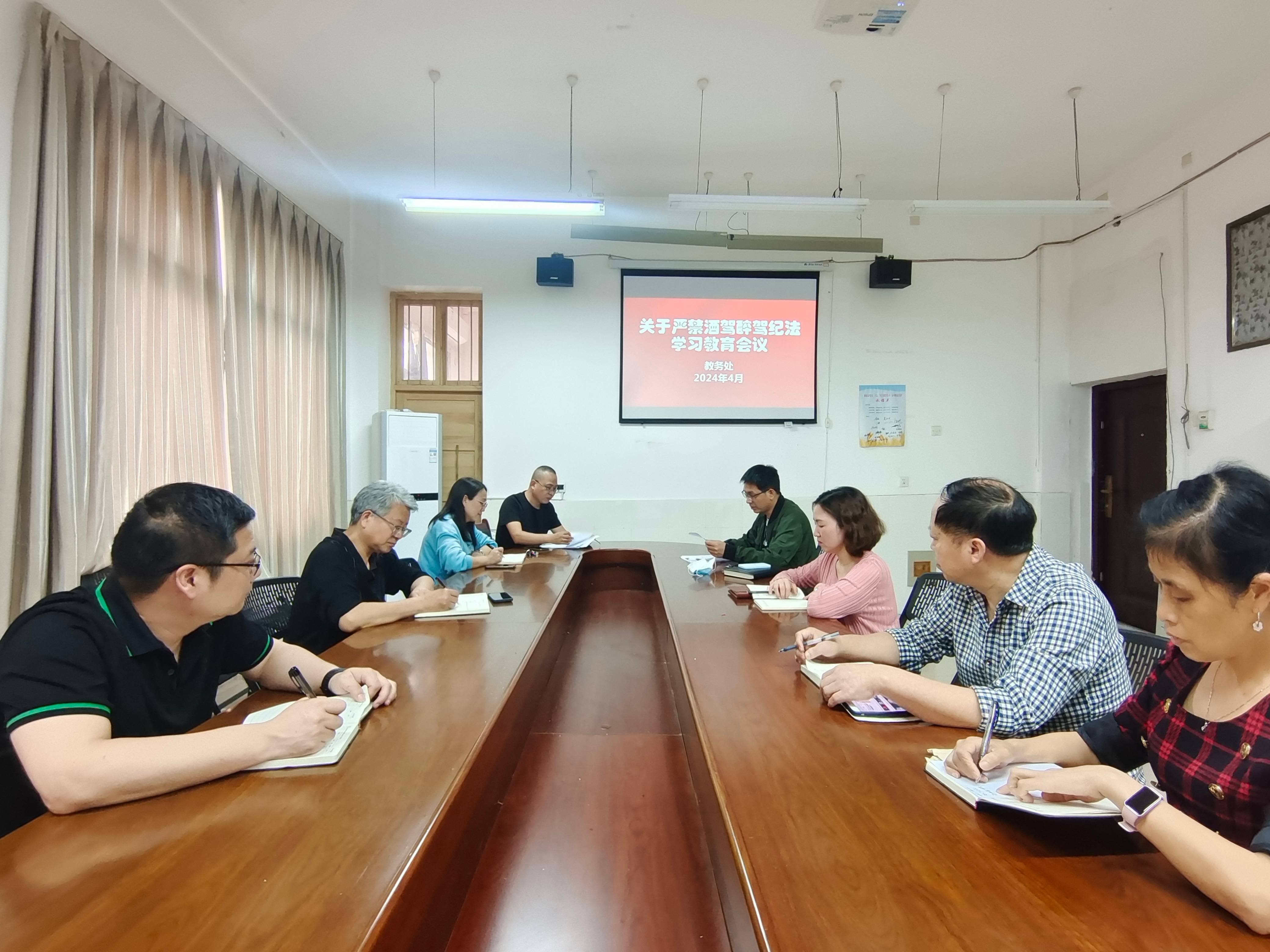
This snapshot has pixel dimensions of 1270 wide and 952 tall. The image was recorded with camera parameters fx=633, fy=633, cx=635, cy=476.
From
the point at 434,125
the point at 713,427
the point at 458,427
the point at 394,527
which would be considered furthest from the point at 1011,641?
the point at 458,427

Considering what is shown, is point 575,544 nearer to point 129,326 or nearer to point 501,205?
point 501,205

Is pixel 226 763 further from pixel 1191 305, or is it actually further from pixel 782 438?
pixel 1191 305

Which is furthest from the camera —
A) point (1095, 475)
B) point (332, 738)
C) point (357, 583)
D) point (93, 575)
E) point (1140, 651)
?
point (1095, 475)

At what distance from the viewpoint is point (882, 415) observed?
17.3 feet

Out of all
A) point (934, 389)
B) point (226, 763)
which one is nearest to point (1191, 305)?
point (934, 389)

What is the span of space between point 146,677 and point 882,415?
5.12 m

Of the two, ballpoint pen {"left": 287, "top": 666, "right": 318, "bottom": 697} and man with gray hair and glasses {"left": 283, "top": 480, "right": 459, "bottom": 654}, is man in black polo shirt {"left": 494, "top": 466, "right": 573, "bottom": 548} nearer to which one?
man with gray hair and glasses {"left": 283, "top": 480, "right": 459, "bottom": 654}

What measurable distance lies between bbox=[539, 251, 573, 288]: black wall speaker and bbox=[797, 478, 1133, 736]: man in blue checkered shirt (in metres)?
4.09

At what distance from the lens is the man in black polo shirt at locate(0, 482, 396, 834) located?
3.02 feet

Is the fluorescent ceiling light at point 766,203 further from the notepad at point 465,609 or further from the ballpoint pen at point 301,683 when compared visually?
the ballpoint pen at point 301,683

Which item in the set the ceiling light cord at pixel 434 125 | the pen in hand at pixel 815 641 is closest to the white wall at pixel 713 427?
the ceiling light cord at pixel 434 125

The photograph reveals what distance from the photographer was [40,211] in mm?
2289

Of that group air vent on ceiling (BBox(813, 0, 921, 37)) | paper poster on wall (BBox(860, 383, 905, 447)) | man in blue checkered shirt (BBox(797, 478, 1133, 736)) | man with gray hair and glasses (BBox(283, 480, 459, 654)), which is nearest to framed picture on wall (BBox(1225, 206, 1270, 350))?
paper poster on wall (BBox(860, 383, 905, 447))

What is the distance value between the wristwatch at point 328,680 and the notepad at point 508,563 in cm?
181
